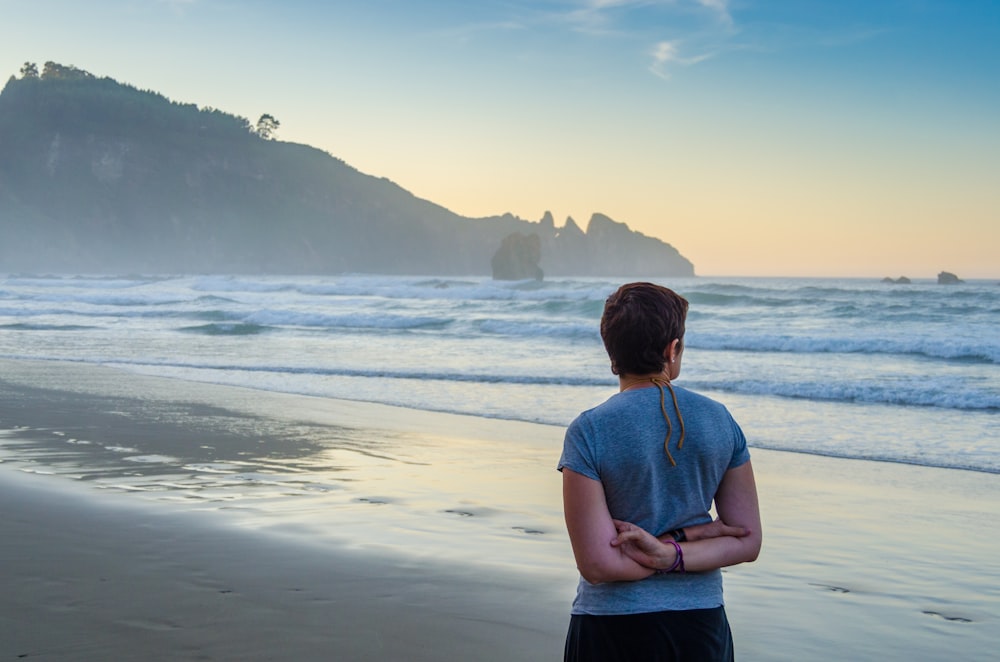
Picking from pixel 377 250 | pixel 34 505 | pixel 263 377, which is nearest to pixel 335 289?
pixel 263 377

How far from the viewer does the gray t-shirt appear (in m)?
1.97

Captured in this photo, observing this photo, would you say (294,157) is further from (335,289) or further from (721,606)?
(721,606)

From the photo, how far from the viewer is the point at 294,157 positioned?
495 ft

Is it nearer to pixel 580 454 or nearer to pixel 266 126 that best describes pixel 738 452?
pixel 580 454

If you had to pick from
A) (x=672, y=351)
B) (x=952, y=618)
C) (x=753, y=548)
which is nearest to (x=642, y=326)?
(x=672, y=351)

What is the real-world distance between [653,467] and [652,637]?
14.9 inches

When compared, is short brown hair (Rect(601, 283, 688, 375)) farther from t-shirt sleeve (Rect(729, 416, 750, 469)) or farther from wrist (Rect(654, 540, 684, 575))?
wrist (Rect(654, 540, 684, 575))

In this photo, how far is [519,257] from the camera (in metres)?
97.6

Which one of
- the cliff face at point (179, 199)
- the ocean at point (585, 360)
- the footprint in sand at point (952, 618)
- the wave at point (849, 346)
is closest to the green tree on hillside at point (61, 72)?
the cliff face at point (179, 199)

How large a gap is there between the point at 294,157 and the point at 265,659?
504ft

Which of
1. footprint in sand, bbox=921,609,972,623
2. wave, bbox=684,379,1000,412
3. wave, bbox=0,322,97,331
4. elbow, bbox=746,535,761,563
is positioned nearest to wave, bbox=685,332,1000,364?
wave, bbox=684,379,1000,412

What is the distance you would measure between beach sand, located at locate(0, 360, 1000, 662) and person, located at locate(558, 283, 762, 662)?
1824 mm

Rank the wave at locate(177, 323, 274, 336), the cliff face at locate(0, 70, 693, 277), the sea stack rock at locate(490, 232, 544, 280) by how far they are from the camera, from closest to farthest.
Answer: the wave at locate(177, 323, 274, 336), the sea stack rock at locate(490, 232, 544, 280), the cliff face at locate(0, 70, 693, 277)

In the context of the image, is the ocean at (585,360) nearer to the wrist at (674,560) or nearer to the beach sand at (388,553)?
the beach sand at (388,553)
